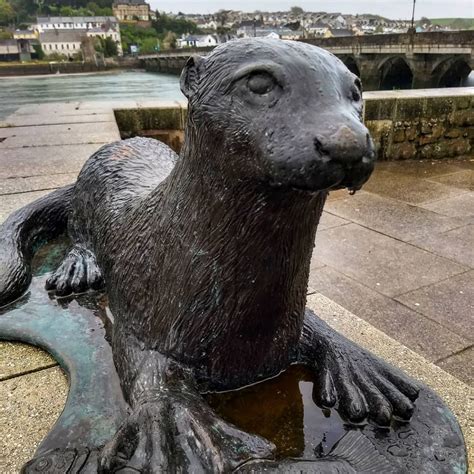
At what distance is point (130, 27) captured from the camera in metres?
115

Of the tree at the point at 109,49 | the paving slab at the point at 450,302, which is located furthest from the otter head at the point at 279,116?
the tree at the point at 109,49

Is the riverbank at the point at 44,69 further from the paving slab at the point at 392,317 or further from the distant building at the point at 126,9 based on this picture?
the distant building at the point at 126,9

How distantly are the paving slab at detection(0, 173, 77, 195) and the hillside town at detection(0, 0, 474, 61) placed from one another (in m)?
73.4

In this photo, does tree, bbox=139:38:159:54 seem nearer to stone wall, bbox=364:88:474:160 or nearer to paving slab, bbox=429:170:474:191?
stone wall, bbox=364:88:474:160

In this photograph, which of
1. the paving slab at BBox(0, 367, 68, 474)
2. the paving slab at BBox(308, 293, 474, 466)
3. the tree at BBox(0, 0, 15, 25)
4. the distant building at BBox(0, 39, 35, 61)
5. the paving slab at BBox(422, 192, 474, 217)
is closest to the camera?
the paving slab at BBox(0, 367, 68, 474)

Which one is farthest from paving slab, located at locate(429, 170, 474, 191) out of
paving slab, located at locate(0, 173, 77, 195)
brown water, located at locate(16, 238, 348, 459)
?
brown water, located at locate(16, 238, 348, 459)

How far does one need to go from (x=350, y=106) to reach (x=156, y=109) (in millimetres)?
5270

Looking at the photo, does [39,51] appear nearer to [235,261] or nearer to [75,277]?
[75,277]

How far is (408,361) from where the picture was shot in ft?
6.60

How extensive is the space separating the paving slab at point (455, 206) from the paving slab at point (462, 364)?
99.1 inches

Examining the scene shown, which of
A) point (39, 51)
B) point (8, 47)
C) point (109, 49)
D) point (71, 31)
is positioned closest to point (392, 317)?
point (8, 47)

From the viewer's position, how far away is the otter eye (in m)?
1.21

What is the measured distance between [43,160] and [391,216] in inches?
132

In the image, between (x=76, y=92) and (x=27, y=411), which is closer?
(x=27, y=411)
